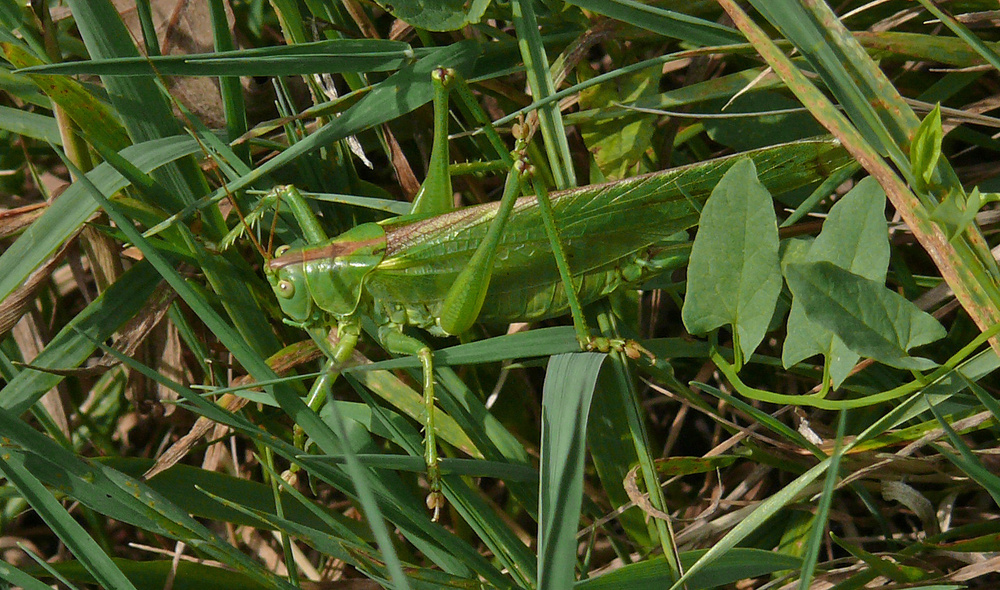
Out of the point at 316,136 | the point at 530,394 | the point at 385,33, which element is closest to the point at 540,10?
the point at 385,33

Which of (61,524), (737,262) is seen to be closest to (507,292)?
(737,262)

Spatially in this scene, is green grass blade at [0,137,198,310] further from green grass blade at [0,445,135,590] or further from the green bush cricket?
green grass blade at [0,445,135,590]

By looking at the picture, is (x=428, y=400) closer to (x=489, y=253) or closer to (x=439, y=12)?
(x=489, y=253)

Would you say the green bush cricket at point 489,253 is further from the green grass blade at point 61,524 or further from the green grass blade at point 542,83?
the green grass blade at point 61,524

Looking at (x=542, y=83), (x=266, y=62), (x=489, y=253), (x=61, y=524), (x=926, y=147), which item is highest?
(x=266, y=62)

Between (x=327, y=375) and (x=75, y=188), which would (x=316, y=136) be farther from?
(x=327, y=375)

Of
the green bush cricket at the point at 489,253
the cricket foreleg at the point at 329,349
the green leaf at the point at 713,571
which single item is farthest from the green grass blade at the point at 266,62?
the green leaf at the point at 713,571
